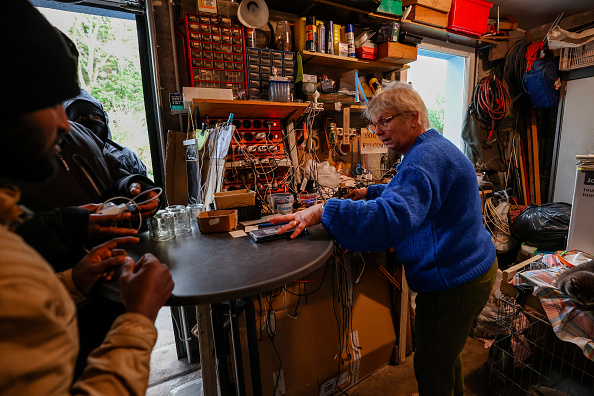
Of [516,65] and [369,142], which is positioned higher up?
[516,65]

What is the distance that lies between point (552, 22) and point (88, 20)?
181 inches

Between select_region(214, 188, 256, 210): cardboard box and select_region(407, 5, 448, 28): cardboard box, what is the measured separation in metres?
2.23

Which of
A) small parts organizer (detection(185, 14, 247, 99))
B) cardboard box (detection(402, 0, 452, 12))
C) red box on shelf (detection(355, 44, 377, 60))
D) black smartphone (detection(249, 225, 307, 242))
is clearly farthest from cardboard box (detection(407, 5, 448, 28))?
Answer: black smartphone (detection(249, 225, 307, 242))

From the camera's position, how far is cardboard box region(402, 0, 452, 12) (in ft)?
7.99

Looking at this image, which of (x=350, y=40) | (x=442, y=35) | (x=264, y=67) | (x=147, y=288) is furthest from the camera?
(x=442, y=35)

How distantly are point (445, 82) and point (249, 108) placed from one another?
2968 mm

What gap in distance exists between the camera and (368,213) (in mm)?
1015

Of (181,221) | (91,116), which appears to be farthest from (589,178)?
(91,116)

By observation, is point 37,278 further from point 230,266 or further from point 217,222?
point 217,222

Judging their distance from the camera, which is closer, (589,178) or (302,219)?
(302,219)

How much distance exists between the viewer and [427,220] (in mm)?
1140

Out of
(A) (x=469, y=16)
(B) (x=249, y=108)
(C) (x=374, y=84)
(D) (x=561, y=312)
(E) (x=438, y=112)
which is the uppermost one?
(A) (x=469, y=16)

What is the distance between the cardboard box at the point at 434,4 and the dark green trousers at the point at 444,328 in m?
2.31

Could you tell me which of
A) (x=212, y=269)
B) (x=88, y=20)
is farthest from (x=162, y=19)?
(x=212, y=269)
